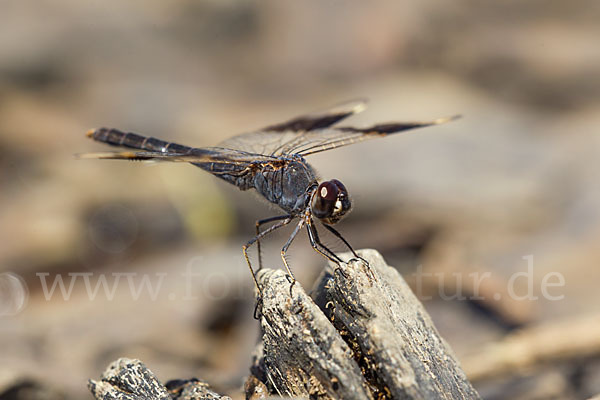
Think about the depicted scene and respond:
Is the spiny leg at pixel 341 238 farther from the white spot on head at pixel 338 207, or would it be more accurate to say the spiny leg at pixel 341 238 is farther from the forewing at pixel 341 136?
the forewing at pixel 341 136

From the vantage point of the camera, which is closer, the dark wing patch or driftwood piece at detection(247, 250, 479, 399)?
driftwood piece at detection(247, 250, 479, 399)

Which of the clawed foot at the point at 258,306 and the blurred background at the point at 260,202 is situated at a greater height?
the blurred background at the point at 260,202

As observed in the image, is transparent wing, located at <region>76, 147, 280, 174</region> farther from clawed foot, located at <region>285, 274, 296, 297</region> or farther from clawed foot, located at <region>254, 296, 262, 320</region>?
clawed foot, located at <region>285, 274, 296, 297</region>

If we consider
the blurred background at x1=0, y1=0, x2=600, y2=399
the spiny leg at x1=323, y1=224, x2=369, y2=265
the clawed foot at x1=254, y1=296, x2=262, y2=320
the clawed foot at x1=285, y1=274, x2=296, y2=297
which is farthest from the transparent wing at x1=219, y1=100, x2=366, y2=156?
the clawed foot at x1=285, y1=274, x2=296, y2=297

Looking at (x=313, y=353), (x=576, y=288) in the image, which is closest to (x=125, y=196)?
(x=576, y=288)

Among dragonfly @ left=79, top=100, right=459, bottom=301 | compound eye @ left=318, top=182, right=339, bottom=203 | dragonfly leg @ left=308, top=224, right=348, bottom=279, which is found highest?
dragonfly @ left=79, top=100, right=459, bottom=301

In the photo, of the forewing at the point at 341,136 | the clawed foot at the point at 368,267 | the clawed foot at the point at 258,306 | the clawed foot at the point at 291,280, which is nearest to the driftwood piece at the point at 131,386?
the clawed foot at the point at 258,306

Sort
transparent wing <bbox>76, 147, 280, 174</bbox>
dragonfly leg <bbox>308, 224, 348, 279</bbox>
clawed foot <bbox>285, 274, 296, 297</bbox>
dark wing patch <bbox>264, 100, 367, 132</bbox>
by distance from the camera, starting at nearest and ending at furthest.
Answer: clawed foot <bbox>285, 274, 296, 297</bbox> → dragonfly leg <bbox>308, 224, 348, 279</bbox> → transparent wing <bbox>76, 147, 280, 174</bbox> → dark wing patch <bbox>264, 100, 367, 132</bbox>

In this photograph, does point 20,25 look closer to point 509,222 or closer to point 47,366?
point 47,366
